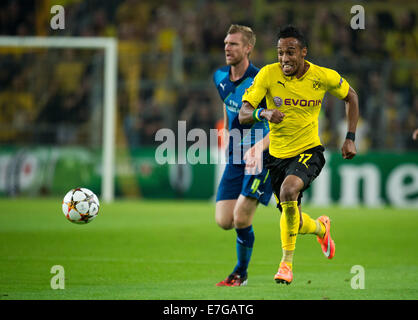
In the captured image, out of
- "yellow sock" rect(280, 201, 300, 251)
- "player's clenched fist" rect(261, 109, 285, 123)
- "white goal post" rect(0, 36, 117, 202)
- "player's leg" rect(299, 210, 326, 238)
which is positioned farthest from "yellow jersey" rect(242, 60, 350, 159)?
"white goal post" rect(0, 36, 117, 202)

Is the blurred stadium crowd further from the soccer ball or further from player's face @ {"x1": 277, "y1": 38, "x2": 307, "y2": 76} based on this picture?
player's face @ {"x1": 277, "y1": 38, "x2": 307, "y2": 76}

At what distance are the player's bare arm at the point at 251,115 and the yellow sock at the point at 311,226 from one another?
117cm

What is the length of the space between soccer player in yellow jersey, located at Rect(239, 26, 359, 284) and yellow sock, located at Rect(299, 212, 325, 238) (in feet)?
0.14

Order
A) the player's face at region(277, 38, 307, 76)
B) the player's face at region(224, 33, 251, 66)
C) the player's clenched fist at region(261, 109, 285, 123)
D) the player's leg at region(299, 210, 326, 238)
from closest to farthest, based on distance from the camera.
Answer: the player's clenched fist at region(261, 109, 285, 123)
the player's face at region(277, 38, 307, 76)
the player's leg at region(299, 210, 326, 238)
the player's face at region(224, 33, 251, 66)

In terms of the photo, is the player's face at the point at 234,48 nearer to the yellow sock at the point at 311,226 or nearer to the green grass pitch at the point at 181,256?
the yellow sock at the point at 311,226

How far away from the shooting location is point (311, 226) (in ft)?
25.0

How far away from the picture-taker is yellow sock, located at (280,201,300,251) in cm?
699

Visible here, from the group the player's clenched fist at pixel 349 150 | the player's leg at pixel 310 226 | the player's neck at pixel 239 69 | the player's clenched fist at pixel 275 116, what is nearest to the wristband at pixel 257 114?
the player's clenched fist at pixel 275 116

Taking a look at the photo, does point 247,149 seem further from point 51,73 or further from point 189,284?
point 51,73

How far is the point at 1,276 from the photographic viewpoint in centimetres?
766

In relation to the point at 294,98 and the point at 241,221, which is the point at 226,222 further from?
the point at 294,98
